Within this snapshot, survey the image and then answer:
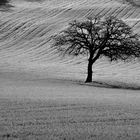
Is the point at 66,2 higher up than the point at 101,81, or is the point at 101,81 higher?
the point at 66,2

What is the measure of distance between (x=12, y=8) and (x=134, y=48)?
67920 mm

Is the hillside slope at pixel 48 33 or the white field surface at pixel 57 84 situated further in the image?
the hillside slope at pixel 48 33

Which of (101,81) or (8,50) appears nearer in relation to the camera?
(101,81)

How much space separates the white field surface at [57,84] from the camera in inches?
430

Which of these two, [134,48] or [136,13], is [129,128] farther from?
[136,13]

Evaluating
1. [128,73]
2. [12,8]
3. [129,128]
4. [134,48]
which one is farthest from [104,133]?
[12,8]

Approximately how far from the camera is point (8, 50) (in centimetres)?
7806

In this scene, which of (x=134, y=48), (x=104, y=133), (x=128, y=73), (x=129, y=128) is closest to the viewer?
(x=104, y=133)

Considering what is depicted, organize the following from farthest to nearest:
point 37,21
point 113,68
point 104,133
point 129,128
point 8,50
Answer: point 37,21 → point 8,50 → point 113,68 → point 129,128 → point 104,133

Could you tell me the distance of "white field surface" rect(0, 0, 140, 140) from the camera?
1093 centimetres

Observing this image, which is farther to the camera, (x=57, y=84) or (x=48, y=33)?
(x=48, y=33)

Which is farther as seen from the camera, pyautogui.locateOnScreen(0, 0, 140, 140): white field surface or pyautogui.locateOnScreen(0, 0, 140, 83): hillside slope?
pyautogui.locateOnScreen(0, 0, 140, 83): hillside slope

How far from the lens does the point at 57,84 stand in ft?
128

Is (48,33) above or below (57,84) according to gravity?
above
